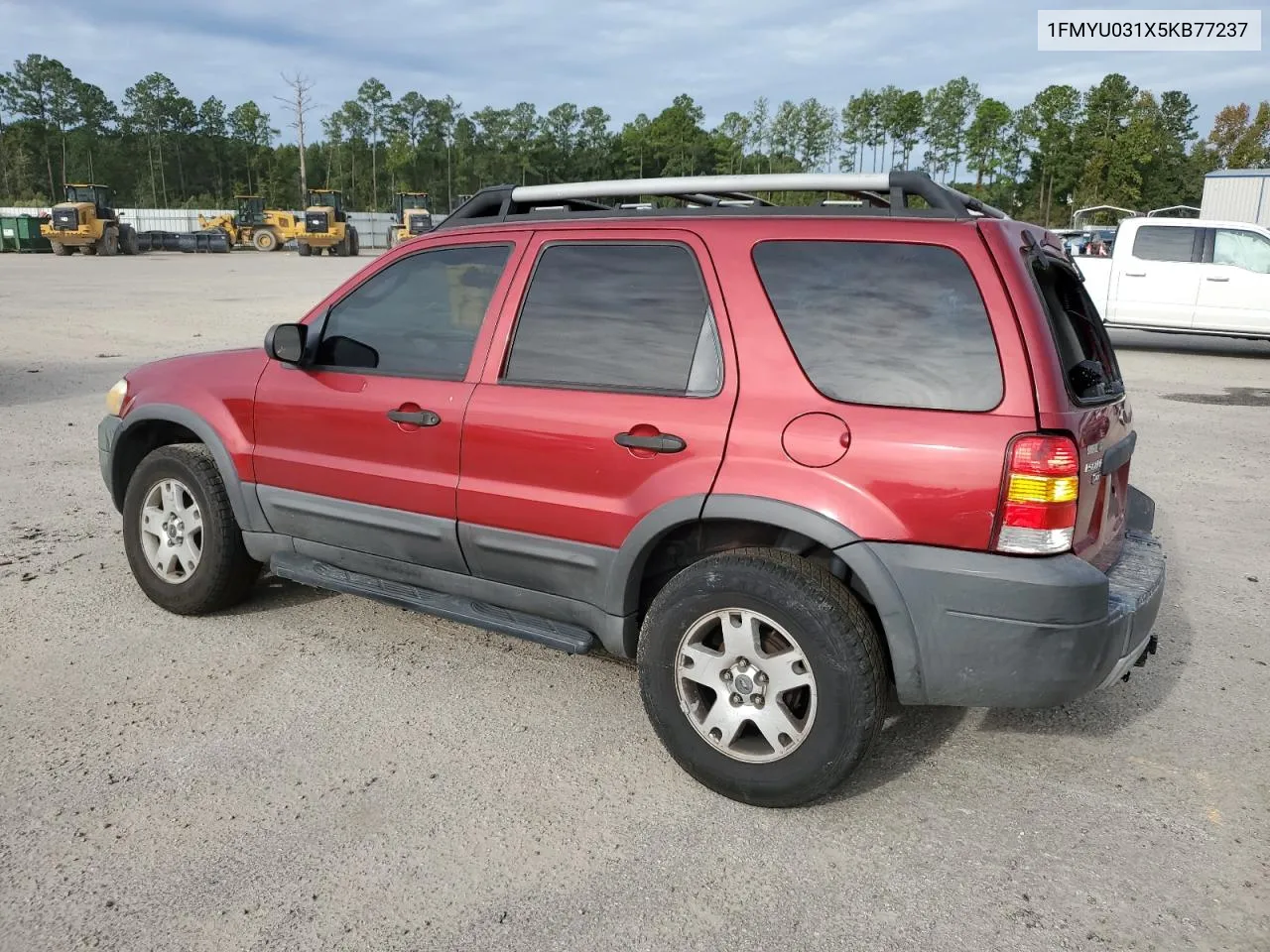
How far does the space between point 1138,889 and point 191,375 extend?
403 centimetres

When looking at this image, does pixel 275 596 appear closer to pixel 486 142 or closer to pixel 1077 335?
A: pixel 1077 335

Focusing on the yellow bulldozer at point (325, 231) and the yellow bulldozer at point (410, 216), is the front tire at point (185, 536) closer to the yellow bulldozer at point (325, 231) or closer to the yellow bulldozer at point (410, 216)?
the yellow bulldozer at point (410, 216)

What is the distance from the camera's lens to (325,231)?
43781mm

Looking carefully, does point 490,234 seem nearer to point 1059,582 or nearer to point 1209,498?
point 1059,582

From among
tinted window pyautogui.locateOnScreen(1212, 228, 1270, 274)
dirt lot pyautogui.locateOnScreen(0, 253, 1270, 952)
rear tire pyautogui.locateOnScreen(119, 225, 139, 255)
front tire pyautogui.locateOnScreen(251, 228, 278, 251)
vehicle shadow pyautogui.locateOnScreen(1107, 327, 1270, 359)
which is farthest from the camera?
front tire pyautogui.locateOnScreen(251, 228, 278, 251)

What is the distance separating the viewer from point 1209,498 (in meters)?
6.68

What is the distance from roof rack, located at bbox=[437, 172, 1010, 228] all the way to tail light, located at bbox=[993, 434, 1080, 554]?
2.45ft

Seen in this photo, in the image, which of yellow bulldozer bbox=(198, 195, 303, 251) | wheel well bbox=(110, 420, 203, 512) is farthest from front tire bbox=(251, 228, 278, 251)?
wheel well bbox=(110, 420, 203, 512)

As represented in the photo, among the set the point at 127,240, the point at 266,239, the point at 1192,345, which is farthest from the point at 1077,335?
the point at 266,239

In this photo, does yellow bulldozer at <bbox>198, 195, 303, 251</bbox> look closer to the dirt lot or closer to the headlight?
the headlight

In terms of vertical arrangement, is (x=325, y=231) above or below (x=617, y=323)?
above

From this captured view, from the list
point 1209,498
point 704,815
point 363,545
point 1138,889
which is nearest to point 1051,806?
point 1138,889

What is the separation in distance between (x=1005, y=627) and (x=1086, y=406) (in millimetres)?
710

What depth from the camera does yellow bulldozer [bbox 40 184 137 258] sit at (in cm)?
4044
